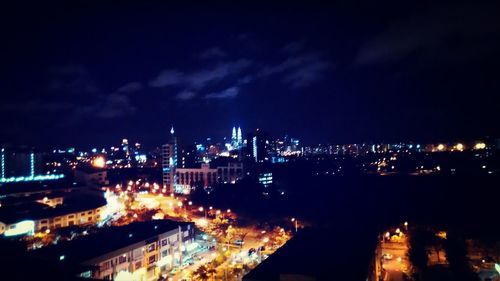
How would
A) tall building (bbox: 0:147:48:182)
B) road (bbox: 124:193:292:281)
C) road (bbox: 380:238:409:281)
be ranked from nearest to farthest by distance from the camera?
road (bbox: 380:238:409:281) → road (bbox: 124:193:292:281) → tall building (bbox: 0:147:48:182)

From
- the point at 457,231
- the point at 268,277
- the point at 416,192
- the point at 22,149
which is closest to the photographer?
the point at 268,277

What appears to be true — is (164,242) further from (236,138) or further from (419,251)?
(236,138)

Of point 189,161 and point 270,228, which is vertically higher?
point 189,161

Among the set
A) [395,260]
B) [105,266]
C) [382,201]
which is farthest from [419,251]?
[382,201]

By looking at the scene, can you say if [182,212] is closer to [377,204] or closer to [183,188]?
Result: [183,188]

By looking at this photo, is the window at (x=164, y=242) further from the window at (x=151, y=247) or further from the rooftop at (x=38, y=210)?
the rooftop at (x=38, y=210)

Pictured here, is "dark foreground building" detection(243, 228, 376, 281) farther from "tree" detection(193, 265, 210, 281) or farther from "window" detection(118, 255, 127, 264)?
"window" detection(118, 255, 127, 264)

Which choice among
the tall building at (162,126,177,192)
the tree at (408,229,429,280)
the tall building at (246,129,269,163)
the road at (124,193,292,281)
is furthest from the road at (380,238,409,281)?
the tall building at (246,129,269,163)

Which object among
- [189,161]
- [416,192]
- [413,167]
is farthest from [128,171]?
[413,167]
